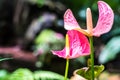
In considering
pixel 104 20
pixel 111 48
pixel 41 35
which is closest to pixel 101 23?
pixel 104 20

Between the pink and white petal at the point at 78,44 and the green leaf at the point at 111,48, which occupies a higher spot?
the green leaf at the point at 111,48

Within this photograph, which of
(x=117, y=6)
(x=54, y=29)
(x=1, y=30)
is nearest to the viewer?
(x=117, y=6)

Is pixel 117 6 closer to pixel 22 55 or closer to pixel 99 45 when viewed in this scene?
pixel 99 45

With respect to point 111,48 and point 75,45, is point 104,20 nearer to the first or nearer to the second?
point 75,45

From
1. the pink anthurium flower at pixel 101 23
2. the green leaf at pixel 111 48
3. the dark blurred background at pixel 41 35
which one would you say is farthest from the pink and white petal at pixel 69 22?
the green leaf at pixel 111 48

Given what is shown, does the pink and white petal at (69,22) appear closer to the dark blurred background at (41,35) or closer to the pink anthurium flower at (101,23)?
the pink anthurium flower at (101,23)

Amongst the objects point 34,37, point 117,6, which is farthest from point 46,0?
point 117,6

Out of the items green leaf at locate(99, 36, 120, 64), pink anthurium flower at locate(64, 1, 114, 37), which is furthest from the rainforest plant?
green leaf at locate(99, 36, 120, 64)

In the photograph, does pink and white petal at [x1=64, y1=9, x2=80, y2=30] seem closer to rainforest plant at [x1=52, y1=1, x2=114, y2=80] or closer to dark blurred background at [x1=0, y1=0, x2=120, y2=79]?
rainforest plant at [x1=52, y1=1, x2=114, y2=80]
